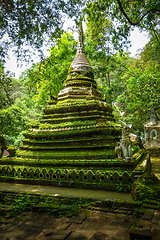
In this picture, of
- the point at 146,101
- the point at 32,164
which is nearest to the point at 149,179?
the point at 32,164

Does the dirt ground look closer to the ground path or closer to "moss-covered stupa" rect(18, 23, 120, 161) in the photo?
the ground path

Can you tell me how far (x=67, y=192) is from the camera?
6.31 meters

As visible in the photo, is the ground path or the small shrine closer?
the ground path

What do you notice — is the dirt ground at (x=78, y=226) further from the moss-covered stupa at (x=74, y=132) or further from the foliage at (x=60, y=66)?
the foliage at (x=60, y=66)

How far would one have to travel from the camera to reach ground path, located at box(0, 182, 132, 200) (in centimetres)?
570

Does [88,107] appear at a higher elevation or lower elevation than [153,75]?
lower

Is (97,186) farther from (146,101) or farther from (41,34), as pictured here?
(146,101)

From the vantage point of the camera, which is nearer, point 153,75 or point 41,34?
point 41,34

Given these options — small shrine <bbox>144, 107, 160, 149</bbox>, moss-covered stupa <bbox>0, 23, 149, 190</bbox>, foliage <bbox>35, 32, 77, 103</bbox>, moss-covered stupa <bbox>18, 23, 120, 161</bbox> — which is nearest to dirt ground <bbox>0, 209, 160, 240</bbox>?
moss-covered stupa <bbox>0, 23, 149, 190</bbox>

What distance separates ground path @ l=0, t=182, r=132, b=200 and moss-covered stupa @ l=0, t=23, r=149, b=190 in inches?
9.1

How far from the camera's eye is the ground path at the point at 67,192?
5703 mm

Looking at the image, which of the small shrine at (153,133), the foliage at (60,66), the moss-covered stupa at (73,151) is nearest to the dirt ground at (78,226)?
the moss-covered stupa at (73,151)

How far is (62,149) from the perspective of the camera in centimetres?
873

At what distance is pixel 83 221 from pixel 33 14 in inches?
274
